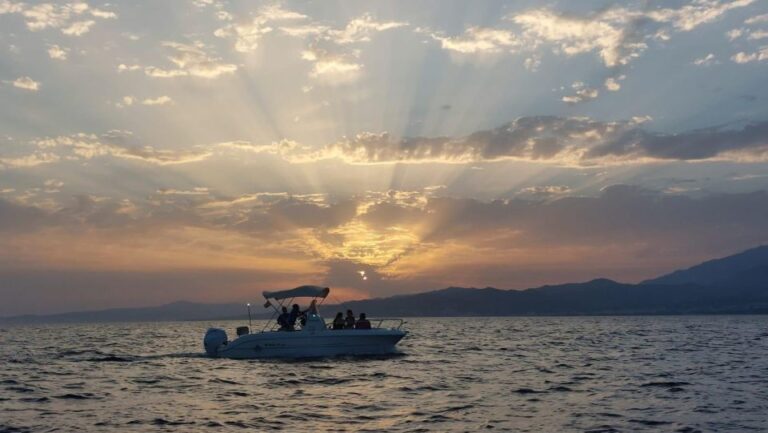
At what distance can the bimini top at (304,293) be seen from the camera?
4225 centimetres

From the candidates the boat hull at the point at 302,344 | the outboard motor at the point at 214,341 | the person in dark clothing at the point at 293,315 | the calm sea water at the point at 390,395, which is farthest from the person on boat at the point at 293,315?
the outboard motor at the point at 214,341

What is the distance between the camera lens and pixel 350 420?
21.2m

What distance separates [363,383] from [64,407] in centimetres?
1211

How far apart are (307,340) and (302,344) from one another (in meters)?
0.40

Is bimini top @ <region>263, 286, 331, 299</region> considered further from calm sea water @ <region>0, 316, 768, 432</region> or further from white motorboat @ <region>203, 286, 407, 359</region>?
calm sea water @ <region>0, 316, 768, 432</region>

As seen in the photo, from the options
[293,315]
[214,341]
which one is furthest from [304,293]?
[214,341]

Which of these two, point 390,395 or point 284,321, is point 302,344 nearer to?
point 284,321

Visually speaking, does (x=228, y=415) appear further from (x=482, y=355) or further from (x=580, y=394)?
(x=482, y=355)

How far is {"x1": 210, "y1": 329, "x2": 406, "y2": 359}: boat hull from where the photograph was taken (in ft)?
133

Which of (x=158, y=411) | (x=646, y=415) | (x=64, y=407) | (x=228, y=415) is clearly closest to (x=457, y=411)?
(x=646, y=415)

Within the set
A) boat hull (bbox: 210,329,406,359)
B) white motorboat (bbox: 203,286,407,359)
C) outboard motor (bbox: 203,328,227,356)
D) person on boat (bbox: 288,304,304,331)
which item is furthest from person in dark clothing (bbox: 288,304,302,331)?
outboard motor (bbox: 203,328,227,356)

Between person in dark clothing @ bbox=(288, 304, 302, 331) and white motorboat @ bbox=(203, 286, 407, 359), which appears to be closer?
white motorboat @ bbox=(203, 286, 407, 359)

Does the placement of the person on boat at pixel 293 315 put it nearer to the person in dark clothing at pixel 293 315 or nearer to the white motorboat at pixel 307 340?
the person in dark clothing at pixel 293 315

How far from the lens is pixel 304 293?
42.5m
